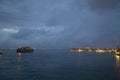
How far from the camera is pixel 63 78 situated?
71.5 metres

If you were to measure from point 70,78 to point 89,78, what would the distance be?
6672mm

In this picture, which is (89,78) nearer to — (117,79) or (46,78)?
Result: (117,79)

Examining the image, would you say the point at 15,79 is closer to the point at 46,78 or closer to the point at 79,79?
the point at 46,78

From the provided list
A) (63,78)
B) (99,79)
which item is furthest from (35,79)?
(99,79)

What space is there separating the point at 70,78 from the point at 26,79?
1537 centimetres

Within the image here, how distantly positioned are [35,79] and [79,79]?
49.7ft

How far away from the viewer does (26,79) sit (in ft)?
229

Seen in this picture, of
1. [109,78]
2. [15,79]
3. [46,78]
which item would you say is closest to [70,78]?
[46,78]

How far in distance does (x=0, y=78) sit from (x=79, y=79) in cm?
2743

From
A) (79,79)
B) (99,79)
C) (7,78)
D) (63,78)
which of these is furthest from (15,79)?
(99,79)

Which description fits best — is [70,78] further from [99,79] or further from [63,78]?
[99,79]

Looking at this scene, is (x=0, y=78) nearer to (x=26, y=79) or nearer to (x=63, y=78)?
(x=26, y=79)

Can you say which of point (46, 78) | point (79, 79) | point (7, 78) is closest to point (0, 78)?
point (7, 78)

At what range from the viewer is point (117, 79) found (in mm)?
68625
